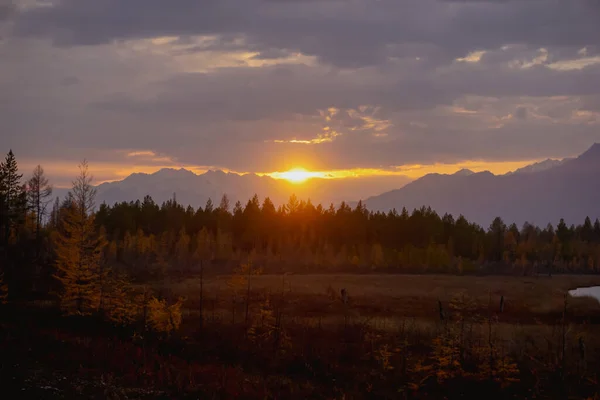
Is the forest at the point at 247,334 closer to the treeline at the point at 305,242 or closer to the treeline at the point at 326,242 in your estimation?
the treeline at the point at 305,242

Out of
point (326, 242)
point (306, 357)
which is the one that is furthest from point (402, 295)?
point (326, 242)

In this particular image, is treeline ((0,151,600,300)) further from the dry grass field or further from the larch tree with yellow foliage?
the larch tree with yellow foliage

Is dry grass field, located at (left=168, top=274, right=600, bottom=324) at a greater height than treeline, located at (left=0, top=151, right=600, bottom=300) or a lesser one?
lesser

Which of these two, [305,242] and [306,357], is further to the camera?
[305,242]

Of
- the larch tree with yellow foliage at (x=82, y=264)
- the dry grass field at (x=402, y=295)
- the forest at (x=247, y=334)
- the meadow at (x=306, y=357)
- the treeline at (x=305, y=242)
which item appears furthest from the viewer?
the treeline at (x=305, y=242)

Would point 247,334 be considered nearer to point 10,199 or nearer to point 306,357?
point 306,357

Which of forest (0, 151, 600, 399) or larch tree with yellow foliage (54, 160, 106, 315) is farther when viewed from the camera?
larch tree with yellow foliage (54, 160, 106, 315)

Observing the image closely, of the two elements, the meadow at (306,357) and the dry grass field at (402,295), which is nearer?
the meadow at (306,357)

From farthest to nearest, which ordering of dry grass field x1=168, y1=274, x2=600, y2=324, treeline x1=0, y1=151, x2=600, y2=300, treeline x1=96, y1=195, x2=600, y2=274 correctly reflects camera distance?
treeline x1=96, y1=195, x2=600, y2=274 → treeline x1=0, y1=151, x2=600, y2=300 → dry grass field x1=168, y1=274, x2=600, y2=324

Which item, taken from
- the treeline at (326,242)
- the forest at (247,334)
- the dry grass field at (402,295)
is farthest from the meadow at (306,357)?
the treeline at (326,242)

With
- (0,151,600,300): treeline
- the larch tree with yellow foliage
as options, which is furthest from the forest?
(0,151,600,300): treeline

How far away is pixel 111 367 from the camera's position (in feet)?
92.4

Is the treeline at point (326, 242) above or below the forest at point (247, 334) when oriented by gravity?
above

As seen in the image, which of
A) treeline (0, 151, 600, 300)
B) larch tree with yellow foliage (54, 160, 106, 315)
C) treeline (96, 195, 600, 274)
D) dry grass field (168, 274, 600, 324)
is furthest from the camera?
treeline (96, 195, 600, 274)
